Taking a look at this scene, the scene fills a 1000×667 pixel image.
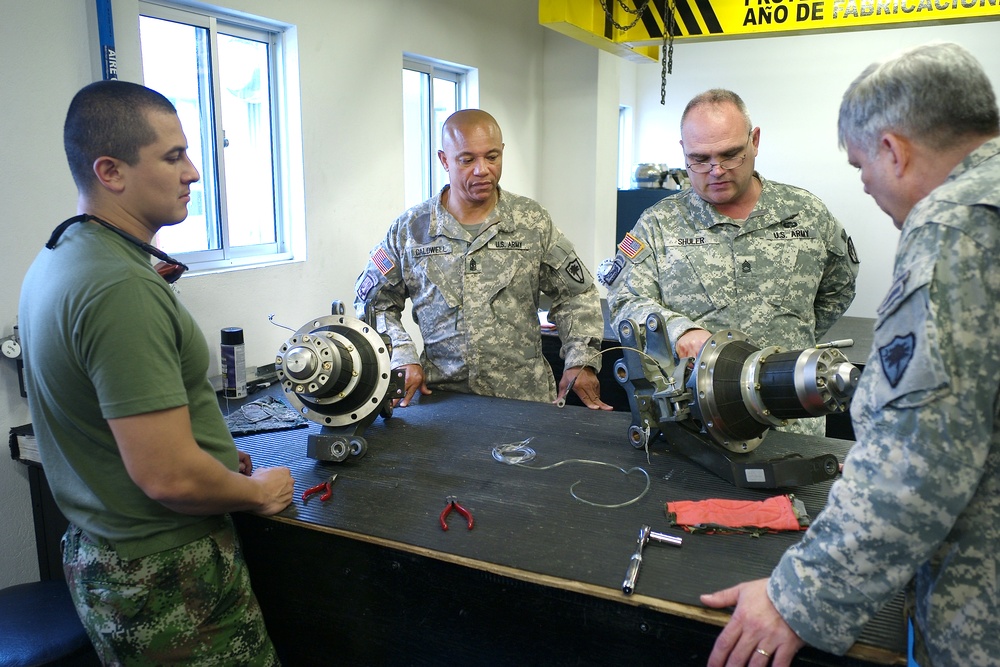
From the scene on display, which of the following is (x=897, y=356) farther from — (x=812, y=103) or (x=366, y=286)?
(x=812, y=103)

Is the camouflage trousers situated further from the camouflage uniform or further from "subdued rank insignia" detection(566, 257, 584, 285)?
"subdued rank insignia" detection(566, 257, 584, 285)

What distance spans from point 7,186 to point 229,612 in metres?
1.44

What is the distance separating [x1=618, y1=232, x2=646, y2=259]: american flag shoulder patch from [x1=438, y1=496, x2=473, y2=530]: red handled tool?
1.04 m

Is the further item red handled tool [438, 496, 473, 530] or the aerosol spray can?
the aerosol spray can

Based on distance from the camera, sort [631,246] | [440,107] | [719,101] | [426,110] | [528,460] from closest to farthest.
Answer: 1. [528,460]
2. [719,101]
3. [631,246]
4. [426,110]
5. [440,107]

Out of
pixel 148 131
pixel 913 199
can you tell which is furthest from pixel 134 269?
pixel 913 199

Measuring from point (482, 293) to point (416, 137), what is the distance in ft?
7.45

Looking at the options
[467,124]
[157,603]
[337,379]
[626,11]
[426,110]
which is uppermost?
[626,11]

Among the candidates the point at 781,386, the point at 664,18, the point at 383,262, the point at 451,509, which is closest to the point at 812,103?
the point at 664,18

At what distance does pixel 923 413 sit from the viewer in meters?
0.94

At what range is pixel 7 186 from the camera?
2135 millimetres

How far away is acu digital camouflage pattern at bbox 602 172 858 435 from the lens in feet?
7.09

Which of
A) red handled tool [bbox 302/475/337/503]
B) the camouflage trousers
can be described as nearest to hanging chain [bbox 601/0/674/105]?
red handled tool [bbox 302/475/337/503]

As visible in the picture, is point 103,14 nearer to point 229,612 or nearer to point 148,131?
point 148,131
